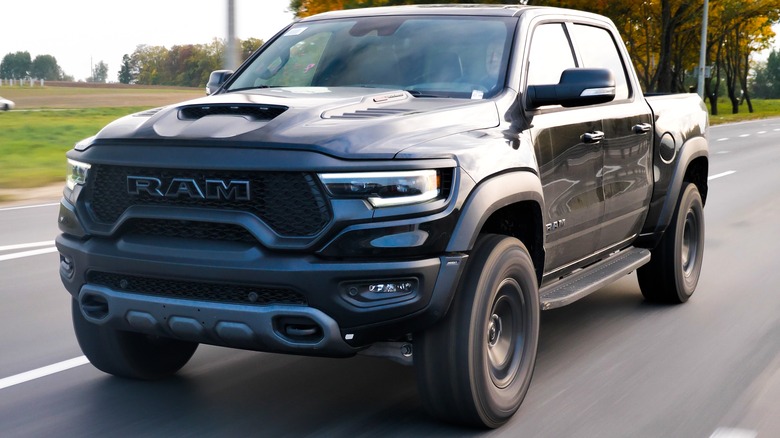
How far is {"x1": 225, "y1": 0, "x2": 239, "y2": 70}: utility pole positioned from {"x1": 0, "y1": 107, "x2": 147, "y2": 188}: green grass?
8.92ft

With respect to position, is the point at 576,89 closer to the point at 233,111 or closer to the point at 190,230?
the point at 233,111

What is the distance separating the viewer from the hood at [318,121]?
3850 mm

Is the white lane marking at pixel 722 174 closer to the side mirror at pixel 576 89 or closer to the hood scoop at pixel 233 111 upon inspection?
the side mirror at pixel 576 89

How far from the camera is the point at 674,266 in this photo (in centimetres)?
664

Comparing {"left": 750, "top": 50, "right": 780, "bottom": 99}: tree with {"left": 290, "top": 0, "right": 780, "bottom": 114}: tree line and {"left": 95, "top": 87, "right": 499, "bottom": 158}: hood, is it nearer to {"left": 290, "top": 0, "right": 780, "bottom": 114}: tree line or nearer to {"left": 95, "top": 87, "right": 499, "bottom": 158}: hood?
{"left": 290, "top": 0, "right": 780, "bottom": 114}: tree line

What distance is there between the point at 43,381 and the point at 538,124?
2.54 m

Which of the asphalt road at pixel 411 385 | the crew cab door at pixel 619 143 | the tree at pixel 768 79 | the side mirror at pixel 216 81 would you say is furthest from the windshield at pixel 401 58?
the tree at pixel 768 79

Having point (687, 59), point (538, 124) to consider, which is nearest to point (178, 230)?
point (538, 124)

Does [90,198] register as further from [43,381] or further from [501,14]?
[501,14]

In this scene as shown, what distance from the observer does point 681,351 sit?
222 inches

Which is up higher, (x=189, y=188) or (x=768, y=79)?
(x=189, y=188)

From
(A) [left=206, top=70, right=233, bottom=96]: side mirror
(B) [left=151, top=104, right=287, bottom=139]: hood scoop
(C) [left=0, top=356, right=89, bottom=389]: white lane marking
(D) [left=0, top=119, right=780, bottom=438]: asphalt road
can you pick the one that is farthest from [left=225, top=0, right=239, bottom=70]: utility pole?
(B) [left=151, top=104, right=287, bottom=139]: hood scoop

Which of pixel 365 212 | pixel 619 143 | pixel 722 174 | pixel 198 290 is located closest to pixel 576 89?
pixel 619 143

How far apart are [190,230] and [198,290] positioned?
22 centimetres
